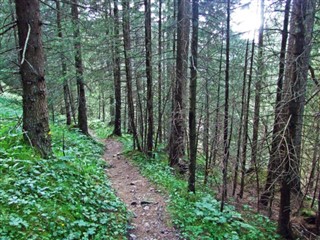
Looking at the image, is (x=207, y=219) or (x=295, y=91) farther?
(x=207, y=219)

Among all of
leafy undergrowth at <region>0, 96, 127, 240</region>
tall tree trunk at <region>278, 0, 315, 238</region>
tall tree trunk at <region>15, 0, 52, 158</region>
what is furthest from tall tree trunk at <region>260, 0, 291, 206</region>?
tall tree trunk at <region>15, 0, 52, 158</region>

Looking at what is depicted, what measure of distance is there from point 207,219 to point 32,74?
4.68m

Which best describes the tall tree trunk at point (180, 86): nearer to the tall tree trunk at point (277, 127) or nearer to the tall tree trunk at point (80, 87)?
the tall tree trunk at point (277, 127)

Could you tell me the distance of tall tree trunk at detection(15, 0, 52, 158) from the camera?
502cm

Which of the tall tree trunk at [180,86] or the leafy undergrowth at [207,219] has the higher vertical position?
the tall tree trunk at [180,86]

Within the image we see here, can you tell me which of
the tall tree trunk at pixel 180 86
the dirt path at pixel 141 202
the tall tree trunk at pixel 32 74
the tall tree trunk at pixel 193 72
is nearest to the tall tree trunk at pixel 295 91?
the tall tree trunk at pixel 193 72

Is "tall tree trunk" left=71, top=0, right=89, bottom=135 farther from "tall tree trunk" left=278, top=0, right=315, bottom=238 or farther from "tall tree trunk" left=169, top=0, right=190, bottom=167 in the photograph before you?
"tall tree trunk" left=278, top=0, right=315, bottom=238

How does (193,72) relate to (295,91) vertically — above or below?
above

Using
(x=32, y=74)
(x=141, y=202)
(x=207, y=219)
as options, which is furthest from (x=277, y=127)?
(x=32, y=74)

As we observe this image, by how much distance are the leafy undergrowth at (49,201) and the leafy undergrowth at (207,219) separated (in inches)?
52.0

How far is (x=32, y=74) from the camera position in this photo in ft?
16.9

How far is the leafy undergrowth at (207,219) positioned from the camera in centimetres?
547

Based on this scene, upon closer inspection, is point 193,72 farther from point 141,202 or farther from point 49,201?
point 49,201

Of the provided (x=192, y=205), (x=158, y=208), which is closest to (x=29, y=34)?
(x=158, y=208)
